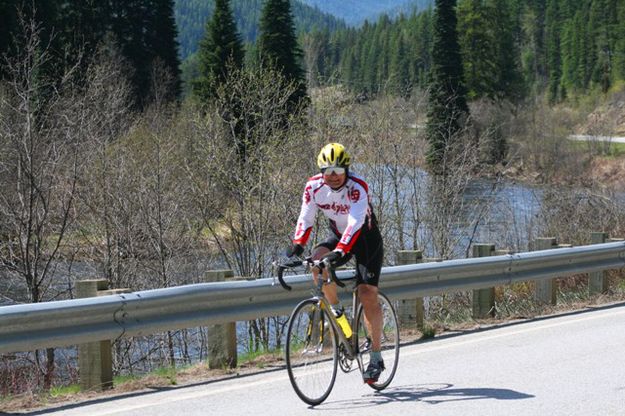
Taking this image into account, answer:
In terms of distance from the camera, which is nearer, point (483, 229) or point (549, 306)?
point (549, 306)

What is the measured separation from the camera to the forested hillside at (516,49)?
8112 centimetres

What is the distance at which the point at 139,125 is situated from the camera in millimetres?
32625

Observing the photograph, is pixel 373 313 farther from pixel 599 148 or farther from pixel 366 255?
pixel 599 148

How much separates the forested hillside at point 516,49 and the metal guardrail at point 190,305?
6703cm

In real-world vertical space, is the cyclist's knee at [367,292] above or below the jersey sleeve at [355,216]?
below

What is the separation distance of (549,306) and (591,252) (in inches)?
45.1

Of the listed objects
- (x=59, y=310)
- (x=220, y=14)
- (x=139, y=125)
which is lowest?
(x=59, y=310)

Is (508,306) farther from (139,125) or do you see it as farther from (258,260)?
(139,125)

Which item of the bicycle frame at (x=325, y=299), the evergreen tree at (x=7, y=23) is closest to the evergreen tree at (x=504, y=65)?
the evergreen tree at (x=7, y=23)

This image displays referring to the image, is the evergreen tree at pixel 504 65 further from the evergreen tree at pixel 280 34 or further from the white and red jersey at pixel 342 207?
the white and red jersey at pixel 342 207

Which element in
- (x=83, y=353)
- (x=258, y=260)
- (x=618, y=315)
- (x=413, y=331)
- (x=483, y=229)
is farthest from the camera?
(x=483, y=229)

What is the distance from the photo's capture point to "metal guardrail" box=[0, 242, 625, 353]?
698cm

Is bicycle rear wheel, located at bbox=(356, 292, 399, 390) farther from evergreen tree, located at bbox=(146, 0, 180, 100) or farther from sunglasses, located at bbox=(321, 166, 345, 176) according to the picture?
evergreen tree, located at bbox=(146, 0, 180, 100)

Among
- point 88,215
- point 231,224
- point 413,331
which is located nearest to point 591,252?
point 413,331
